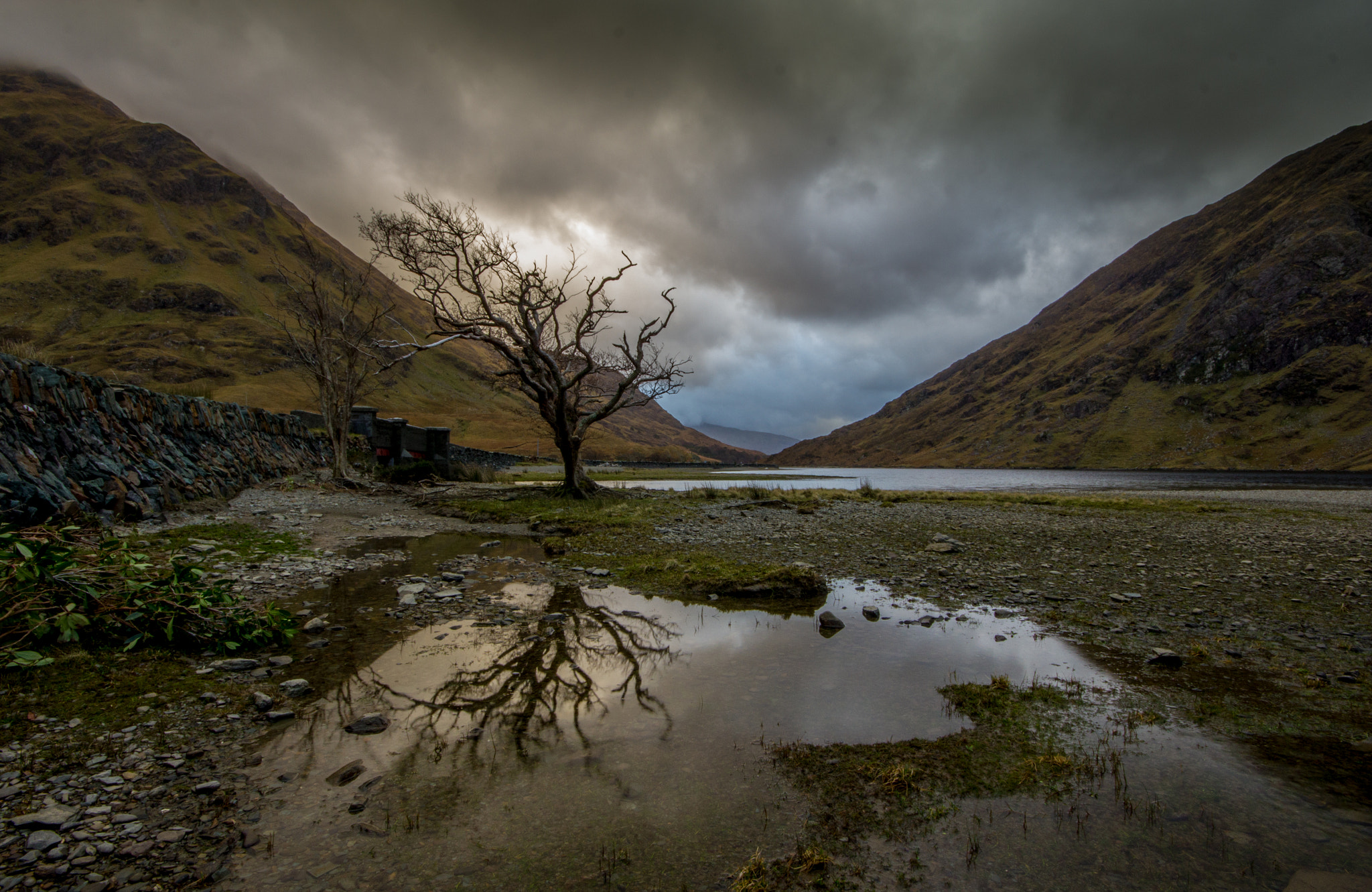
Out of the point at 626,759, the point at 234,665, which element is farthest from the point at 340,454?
the point at 626,759

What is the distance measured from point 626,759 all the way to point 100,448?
55.1ft

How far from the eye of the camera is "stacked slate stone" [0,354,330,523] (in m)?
10.5

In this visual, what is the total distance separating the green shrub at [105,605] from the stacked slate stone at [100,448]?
162 inches

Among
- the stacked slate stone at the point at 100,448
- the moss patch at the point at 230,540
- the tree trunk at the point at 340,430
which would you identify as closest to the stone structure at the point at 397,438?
the tree trunk at the point at 340,430

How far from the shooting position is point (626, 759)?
488 centimetres

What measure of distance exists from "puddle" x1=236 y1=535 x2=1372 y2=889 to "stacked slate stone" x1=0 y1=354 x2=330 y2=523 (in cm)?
755

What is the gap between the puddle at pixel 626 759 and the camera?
3543 millimetres

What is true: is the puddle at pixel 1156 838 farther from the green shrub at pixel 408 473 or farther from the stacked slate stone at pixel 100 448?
the green shrub at pixel 408 473

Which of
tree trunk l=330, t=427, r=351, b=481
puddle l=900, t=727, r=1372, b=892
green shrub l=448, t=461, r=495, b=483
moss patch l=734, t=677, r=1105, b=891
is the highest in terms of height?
tree trunk l=330, t=427, r=351, b=481

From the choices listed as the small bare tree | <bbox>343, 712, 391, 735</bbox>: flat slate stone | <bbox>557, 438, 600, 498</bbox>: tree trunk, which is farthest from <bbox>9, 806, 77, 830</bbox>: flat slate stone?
the small bare tree

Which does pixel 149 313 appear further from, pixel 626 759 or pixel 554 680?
pixel 626 759

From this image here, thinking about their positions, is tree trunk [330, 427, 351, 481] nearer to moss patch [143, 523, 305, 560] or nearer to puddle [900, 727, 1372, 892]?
moss patch [143, 523, 305, 560]

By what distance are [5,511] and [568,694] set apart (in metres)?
10.9

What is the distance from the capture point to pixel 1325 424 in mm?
133125
